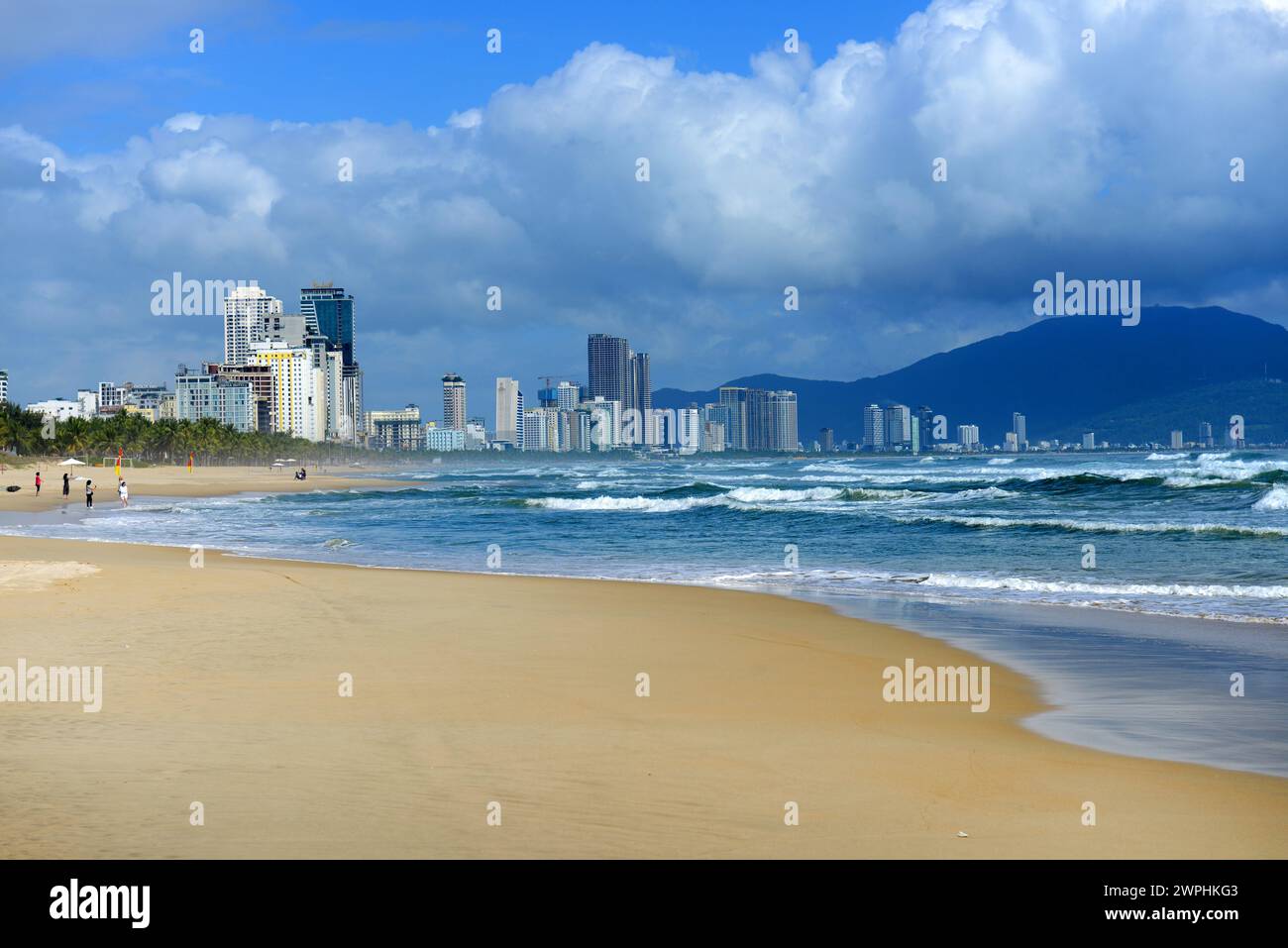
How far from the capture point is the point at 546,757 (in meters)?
6.82

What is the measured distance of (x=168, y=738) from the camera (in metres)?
7.04

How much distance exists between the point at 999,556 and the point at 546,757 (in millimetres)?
18512

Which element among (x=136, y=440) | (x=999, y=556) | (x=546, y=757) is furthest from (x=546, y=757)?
(x=136, y=440)

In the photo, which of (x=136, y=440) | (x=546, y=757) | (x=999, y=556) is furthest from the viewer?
(x=136, y=440)

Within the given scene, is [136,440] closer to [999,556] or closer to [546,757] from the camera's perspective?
[999,556]

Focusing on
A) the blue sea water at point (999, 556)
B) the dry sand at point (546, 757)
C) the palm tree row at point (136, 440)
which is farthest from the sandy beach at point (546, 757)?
the palm tree row at point (136, 440)

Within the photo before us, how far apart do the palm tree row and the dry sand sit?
113 m

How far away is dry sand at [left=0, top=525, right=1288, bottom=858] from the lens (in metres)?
5.20
